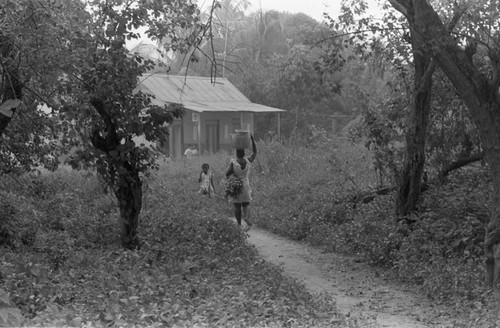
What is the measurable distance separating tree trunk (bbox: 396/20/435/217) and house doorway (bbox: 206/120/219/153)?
2226 cm

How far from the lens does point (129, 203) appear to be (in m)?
11.5

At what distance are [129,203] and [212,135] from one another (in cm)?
2387

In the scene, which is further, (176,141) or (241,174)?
(176,141)

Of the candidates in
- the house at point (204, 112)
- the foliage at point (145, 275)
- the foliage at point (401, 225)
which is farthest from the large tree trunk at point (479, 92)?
the house at point (204, 112)

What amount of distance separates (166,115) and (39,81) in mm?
1890

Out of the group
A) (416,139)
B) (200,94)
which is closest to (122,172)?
(416,139)

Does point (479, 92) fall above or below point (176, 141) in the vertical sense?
above

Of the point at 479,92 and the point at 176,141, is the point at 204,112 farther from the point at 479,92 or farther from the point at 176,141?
the point at 479,92

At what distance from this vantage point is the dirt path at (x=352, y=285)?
8422mm

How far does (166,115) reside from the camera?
11.2 m

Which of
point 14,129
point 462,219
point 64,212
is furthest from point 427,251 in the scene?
point 64,212

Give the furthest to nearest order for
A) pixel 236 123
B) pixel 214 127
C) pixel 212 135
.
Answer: pixel 236 123
pixel 212 135
pixel 214 127

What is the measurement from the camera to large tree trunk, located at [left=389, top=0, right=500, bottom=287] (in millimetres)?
8750

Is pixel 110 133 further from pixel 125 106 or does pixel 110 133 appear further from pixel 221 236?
pixel 221 236
